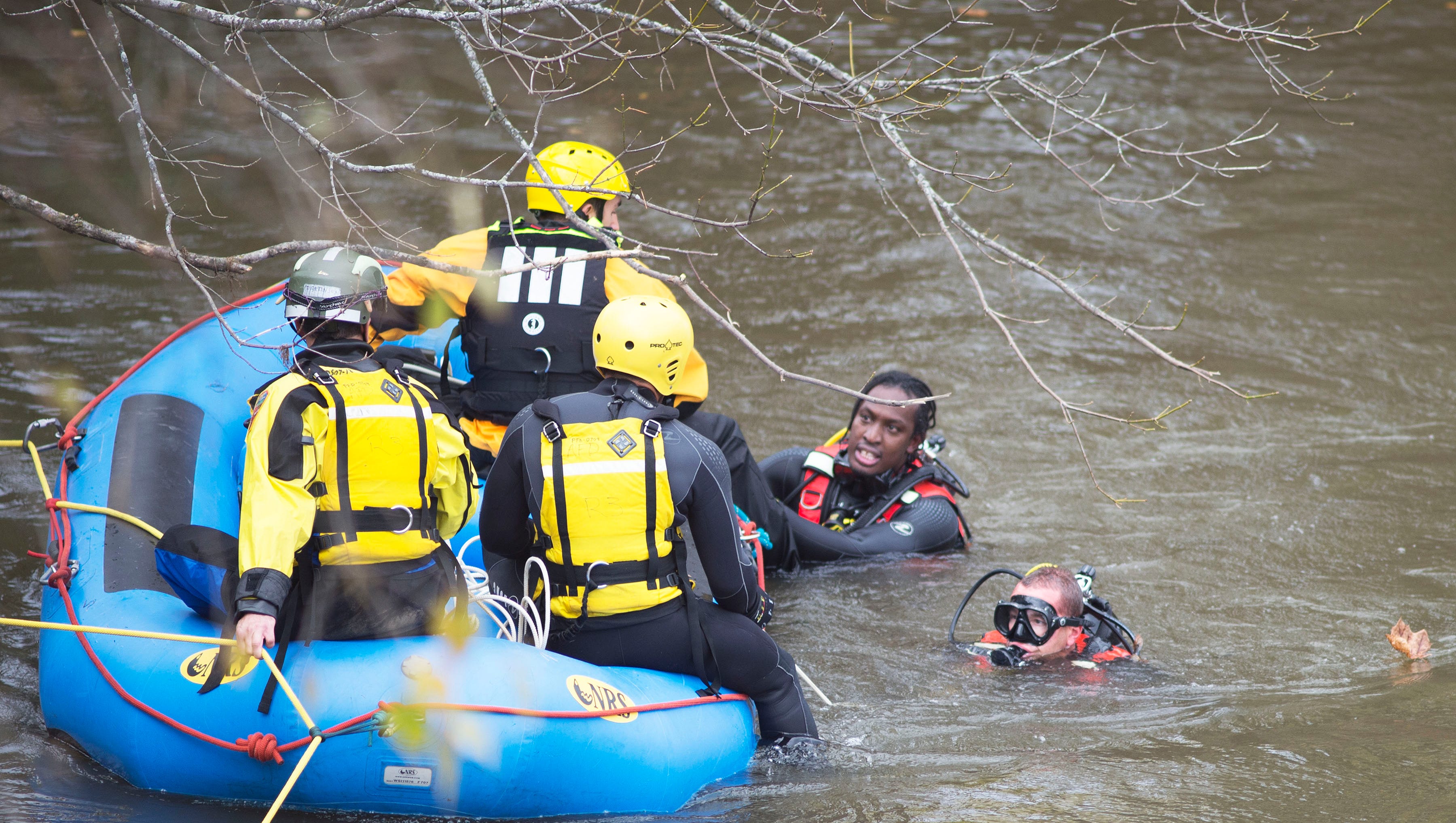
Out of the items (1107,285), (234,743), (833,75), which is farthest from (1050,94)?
(1107,285)

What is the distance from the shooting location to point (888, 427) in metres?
5.83

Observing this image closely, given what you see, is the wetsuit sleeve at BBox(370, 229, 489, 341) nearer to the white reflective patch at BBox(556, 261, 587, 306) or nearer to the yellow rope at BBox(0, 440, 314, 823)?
the white reflective patch at BBox(556, 261, 587, 306)

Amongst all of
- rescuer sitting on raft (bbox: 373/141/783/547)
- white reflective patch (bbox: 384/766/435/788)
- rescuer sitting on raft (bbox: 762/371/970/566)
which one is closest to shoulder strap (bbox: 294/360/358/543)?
white reflective patch (bbox: 384/766/435/788)

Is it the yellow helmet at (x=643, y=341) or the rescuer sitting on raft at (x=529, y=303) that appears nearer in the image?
the yellow helmet at (x=643, y=341)

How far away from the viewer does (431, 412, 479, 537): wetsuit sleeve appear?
356 cm

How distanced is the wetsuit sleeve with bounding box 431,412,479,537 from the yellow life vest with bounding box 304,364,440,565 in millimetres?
58

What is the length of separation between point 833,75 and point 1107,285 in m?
6.90

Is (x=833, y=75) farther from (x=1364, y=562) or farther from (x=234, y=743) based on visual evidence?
(x=1364, y=562)

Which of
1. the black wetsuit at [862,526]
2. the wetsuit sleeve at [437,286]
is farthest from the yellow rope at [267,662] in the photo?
the black wetsuit at [862,526]

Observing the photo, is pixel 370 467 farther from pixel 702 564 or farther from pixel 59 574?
pixel 59 574

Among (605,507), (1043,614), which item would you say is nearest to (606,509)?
(605,507)

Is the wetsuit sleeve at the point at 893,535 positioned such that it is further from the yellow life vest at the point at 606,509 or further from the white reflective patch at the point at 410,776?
the white reflective patch at the point at 410,776

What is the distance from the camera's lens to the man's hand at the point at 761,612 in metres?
3.92

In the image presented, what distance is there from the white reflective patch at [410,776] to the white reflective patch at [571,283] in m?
2.08
